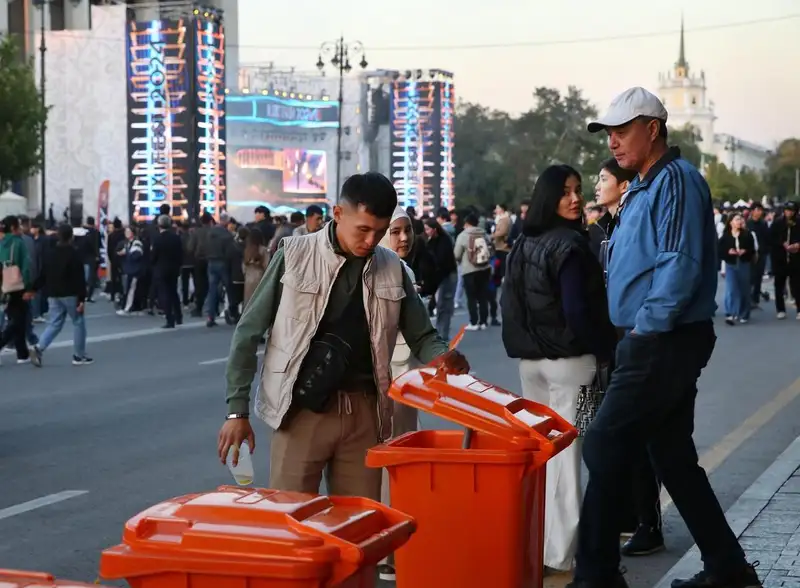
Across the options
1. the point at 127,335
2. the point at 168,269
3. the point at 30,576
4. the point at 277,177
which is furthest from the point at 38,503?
the point at 277,177

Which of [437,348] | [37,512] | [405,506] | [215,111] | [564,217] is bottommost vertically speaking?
[37,512]

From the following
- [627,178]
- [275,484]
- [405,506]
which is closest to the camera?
[405,506]

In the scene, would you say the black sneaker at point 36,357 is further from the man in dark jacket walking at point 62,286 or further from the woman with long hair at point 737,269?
the woman with long hair at point 737,269

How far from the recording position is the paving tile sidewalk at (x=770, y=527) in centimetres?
584

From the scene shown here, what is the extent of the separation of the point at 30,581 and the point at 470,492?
196 centimetres

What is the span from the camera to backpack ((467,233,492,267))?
20.9 m

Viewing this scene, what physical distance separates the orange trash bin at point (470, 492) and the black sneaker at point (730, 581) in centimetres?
108

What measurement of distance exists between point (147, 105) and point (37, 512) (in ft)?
141

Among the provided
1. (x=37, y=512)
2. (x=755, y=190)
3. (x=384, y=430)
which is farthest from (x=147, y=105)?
(x=755, y=190)

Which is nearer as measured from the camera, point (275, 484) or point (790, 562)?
point (275, 484)

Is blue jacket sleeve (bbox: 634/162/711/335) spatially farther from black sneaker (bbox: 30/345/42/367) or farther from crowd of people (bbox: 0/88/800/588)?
black sneaker (bbox: 30/345/42/367)

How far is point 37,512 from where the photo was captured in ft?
25.7

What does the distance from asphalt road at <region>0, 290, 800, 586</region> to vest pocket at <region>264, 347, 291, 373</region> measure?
77.0 inches

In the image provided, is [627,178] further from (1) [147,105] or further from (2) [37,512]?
(1) [147,105]
